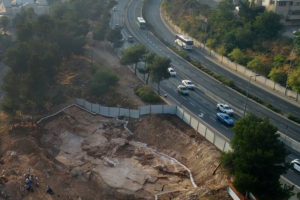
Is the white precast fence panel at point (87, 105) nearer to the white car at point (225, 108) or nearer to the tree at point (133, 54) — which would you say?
the tree at point (133, 54)

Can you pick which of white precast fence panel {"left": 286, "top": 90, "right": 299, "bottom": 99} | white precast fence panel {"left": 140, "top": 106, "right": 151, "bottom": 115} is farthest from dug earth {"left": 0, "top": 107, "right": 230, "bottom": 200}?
white precast fence panel {"left": 286, "top": 90, "right": 299, "bottom": 99}

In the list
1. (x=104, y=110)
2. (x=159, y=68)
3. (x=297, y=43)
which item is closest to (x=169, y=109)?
(x=159, y=68)

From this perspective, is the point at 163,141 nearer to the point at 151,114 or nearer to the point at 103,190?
the point at 151,114

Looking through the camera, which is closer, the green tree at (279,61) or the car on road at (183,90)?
the car on road at (183,90)

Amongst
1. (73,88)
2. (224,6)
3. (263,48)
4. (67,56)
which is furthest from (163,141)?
(224,6)

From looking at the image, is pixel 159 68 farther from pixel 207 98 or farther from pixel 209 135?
pixel 209 135

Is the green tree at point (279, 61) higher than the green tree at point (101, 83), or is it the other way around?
the green tree at point (279, 61)

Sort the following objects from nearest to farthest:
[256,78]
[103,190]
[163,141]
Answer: [103,190]
[163,141]
[256,78]

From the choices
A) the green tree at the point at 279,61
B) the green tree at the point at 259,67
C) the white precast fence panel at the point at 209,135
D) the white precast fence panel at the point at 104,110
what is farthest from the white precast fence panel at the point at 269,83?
the white precast fence panel at the point at 104,110
